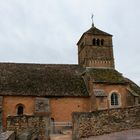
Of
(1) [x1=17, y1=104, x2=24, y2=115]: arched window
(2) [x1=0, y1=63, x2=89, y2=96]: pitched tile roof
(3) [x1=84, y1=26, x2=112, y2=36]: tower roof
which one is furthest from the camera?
(3) [x1=84, y1=26, x2=112, y2=36]: tower roof

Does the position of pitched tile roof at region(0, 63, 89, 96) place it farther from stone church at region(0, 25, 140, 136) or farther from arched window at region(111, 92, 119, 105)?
arched window at region(111, 92, 119, 105)

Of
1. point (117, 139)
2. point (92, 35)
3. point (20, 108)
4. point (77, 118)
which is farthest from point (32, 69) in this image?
point (117, 139)

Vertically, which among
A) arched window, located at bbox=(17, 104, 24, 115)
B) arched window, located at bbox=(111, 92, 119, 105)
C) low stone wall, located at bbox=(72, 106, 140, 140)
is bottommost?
low stone wall, located at bbox=(72, 106, 140, 140)

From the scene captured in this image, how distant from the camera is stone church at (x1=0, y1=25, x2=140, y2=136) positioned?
30.2 meters

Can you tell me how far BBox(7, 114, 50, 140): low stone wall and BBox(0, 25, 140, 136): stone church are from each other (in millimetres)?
6068

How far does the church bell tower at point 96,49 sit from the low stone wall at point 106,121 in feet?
60.3

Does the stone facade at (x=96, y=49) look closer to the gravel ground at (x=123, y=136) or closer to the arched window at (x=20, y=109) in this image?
the arched window at (x=20, y=109)

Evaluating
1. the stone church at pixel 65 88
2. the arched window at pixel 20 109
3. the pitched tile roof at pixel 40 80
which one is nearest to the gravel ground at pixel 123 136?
the stone church at pixel 65 88

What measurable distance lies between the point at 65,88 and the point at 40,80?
3.43 metres

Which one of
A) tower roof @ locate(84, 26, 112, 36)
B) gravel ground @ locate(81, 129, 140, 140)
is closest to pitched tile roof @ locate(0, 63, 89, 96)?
tower roof @ locate(84, 26, 112, 36)

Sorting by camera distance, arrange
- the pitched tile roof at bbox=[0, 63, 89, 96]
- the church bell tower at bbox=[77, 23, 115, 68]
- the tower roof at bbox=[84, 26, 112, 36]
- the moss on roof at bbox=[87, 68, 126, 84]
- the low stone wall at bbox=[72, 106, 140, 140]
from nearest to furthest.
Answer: the low stone wall at bbox=[72, 106, 140, 140]
the pitched tile roof at bbox=[0, 63, 89, 96]
the moss on roof at bbox=[87, 68, 126, 84]
the church bell tower at bbox=[77, 23, 115, 68]
the tower roof at bbox=[84, 26, 112, 36]

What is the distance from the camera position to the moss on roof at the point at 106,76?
32219 millimetres

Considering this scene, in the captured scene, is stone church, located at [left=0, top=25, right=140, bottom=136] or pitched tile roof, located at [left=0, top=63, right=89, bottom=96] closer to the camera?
stone church, located at [left=0, top=25, right=140, bottom=136]

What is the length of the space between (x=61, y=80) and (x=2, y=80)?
24.4 ft
